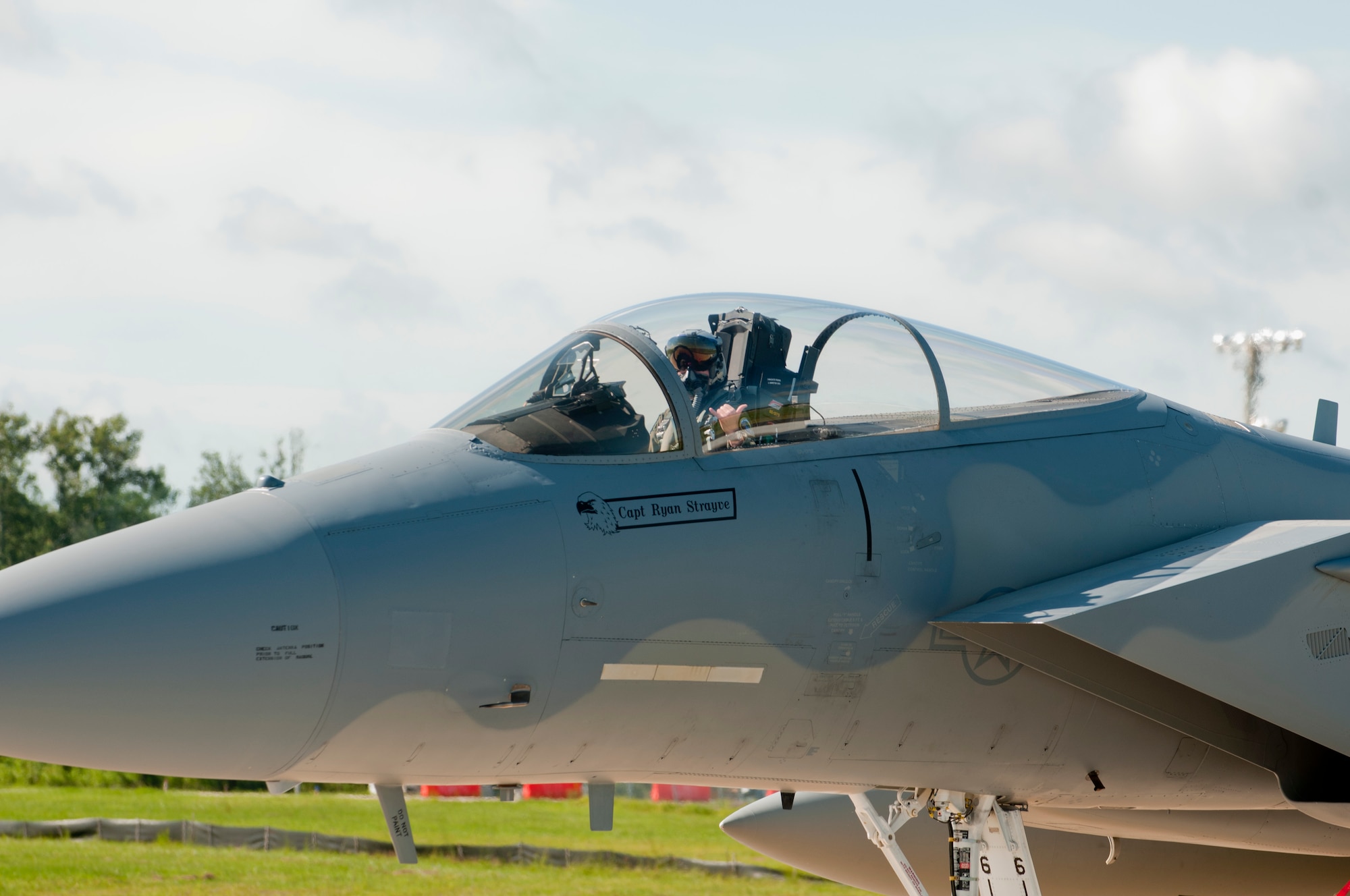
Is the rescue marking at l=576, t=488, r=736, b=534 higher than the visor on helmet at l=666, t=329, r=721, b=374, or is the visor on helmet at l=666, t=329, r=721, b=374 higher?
the visor on helmet at l=666, t=329, r=721, b=374

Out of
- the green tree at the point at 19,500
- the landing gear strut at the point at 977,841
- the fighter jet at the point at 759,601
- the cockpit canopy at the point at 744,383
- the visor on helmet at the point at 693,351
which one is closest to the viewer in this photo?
the fighter jet at the point at 759,601

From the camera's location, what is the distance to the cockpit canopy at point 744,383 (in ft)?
17.4

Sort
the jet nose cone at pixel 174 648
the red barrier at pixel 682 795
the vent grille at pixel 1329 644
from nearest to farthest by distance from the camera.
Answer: the jet nose cone at pixel 174 648
the vent grille at pixel 1329 644
the red barrier at pixel 682 795

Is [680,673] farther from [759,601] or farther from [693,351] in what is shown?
[693,351]

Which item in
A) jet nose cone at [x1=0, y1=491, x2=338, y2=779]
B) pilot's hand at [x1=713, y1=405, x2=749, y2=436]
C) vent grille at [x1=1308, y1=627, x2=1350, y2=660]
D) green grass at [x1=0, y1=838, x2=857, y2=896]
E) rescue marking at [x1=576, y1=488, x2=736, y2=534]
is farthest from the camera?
green grass at [x1=0, y1=838, x2=857, y2=896]

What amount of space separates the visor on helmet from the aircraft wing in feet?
4.92

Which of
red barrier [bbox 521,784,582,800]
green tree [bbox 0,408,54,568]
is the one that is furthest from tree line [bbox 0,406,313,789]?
red barrier [bbox 521,784,582,800]

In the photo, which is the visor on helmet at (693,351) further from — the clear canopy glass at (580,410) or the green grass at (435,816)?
the green grass at (435,816)

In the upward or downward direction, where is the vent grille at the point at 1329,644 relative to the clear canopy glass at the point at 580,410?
downward

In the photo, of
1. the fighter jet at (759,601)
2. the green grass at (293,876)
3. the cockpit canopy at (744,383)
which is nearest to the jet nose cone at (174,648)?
the fighter jet at (759,601)

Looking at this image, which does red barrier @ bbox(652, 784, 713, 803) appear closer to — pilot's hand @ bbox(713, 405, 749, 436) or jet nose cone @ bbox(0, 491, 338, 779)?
pilot's hand @ bbox(713, 405, 749, 436)

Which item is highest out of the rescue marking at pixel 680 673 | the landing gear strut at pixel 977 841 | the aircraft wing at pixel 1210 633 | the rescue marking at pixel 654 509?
the rescue marking at pixel 654 509

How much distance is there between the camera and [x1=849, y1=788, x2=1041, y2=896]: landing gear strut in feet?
20.4

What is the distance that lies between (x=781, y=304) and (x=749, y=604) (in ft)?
5.46
